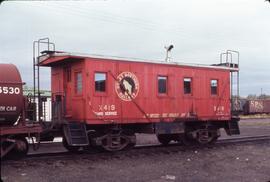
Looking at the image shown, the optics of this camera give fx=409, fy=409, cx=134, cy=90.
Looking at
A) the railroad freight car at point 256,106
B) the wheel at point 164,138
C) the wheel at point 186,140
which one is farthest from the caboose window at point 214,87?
the railroad freight car at point 256,106

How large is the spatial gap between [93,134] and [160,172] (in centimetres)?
428

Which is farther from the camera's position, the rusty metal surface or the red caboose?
the red caboose

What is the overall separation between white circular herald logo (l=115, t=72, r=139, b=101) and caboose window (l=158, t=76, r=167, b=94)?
114 centimetres

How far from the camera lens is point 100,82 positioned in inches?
568

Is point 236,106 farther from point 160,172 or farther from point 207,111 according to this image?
point 160,172

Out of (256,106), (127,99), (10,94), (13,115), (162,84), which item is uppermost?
(162,84)

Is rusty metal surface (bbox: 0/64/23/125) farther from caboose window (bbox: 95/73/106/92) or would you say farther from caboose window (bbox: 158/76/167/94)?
caboose window (bbox: 158/76/167/94)

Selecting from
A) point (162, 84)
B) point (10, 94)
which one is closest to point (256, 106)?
point (162, 84)

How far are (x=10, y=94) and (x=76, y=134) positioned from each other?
9.23 ft

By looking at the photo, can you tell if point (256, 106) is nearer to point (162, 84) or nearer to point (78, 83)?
point (162, 84)

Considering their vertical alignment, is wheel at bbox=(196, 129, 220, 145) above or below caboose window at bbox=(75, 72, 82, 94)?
below

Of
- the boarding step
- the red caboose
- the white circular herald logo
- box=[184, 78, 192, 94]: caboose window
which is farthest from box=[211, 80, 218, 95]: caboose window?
the boarding step

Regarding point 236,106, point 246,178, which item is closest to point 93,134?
point 246,178

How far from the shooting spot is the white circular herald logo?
1480cm
